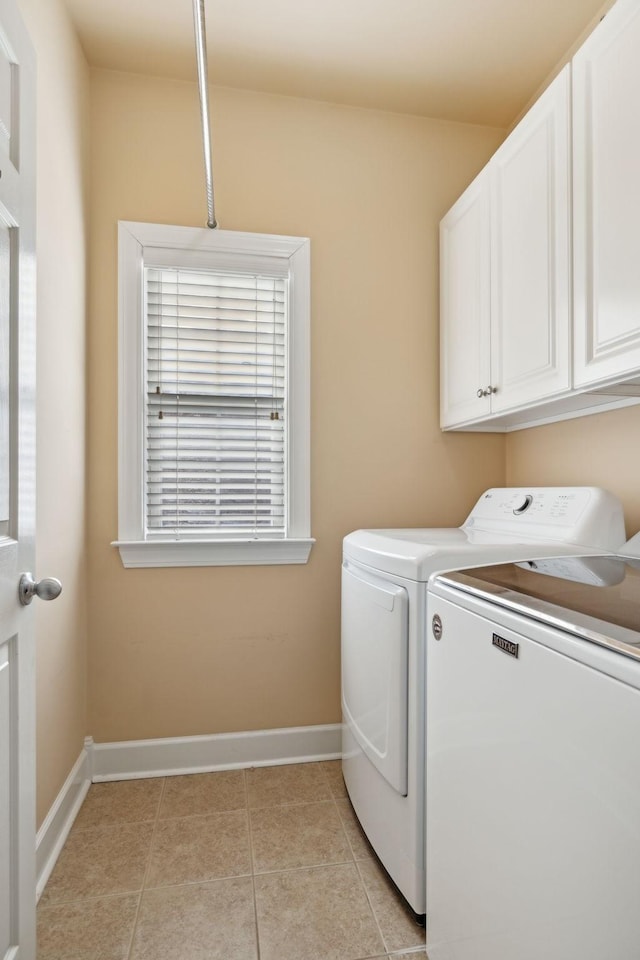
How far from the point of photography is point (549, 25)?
5.94ft

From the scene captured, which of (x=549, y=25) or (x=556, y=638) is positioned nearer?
(x=556, y=638)

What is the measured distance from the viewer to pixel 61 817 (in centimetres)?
165

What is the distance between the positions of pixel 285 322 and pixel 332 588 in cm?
115

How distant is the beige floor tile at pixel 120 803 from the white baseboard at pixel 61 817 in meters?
0.03

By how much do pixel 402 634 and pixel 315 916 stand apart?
0.78 meters

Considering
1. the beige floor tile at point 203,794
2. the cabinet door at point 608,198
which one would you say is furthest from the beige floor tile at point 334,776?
the cabinet door at point 608,198

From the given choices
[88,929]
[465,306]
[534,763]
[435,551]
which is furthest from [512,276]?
[88,929]

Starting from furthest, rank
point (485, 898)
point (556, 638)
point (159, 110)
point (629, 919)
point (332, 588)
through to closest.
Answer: point (332, 588), point (159, 110), point (485, 898), point (556, 638), point (629, 919)

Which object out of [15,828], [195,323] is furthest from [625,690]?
[195,323]

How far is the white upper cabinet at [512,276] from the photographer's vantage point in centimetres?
146

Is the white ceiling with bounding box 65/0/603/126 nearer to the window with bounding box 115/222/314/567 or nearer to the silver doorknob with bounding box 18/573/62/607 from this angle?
the window with bounding box 115/222/314/567

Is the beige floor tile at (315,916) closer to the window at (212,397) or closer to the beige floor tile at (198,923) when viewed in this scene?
the beige floor tile at (198,923)

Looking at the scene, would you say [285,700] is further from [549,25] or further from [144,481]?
[549,25]

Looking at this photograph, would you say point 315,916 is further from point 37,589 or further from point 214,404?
point 214,404
